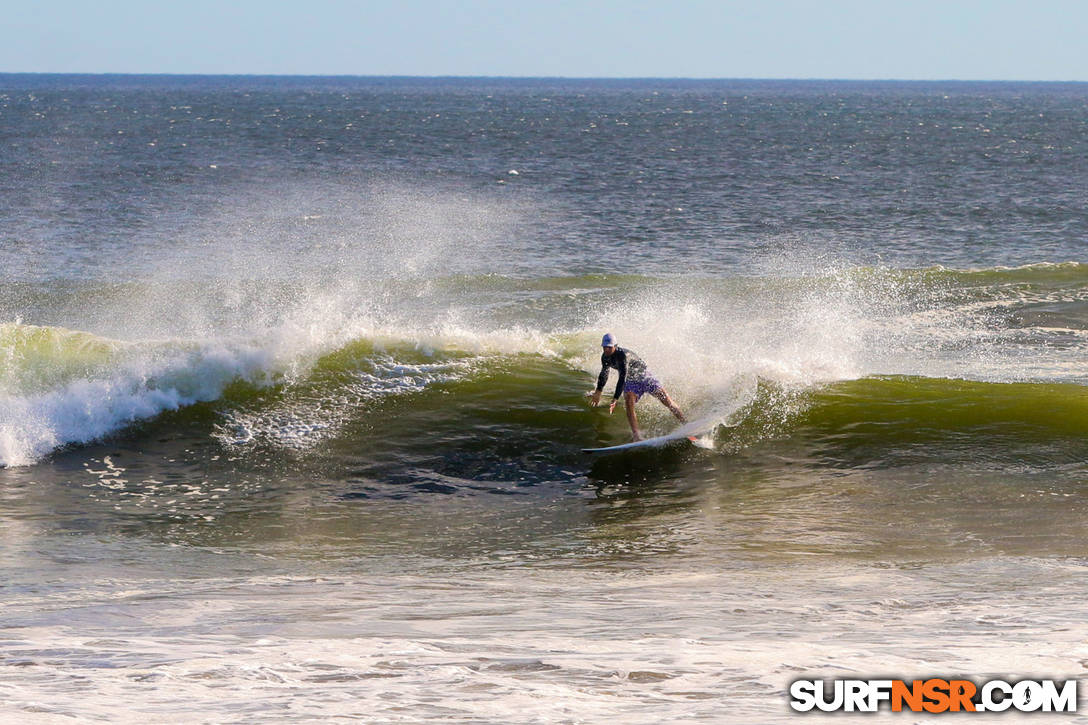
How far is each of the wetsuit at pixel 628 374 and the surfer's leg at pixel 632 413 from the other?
0.06 meters

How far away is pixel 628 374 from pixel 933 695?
815 cm

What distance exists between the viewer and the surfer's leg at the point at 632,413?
43.1ft

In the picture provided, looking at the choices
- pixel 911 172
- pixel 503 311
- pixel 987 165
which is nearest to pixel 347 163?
pixel 911 172

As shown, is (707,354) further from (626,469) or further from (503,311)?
(503,311)

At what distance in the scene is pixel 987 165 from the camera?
2297 inches

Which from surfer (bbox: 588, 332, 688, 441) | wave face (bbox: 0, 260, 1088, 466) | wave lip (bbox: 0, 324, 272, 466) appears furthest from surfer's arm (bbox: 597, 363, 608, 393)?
wave lip (bbox: 0, 324, 272, 466)

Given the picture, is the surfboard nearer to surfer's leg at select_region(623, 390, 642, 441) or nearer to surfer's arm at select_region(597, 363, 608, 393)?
surfer's leg at select_region(623, 390, 642, 441)

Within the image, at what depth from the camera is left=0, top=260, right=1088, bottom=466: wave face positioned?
1378 centimetres

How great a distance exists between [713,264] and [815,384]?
1261cm

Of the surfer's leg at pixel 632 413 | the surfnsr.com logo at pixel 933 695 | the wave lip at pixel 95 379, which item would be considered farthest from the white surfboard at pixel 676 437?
the surfnsr.com logo at pixel 933 695

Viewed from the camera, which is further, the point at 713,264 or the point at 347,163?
the point at 347,163

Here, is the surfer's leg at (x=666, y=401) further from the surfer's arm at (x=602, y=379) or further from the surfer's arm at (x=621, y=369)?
the surfer's arm at (x=602, y=379)

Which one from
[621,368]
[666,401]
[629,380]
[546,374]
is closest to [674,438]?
[666,401]

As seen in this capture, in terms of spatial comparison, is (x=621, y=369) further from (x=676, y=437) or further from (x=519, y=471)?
(x=519, y=471)
